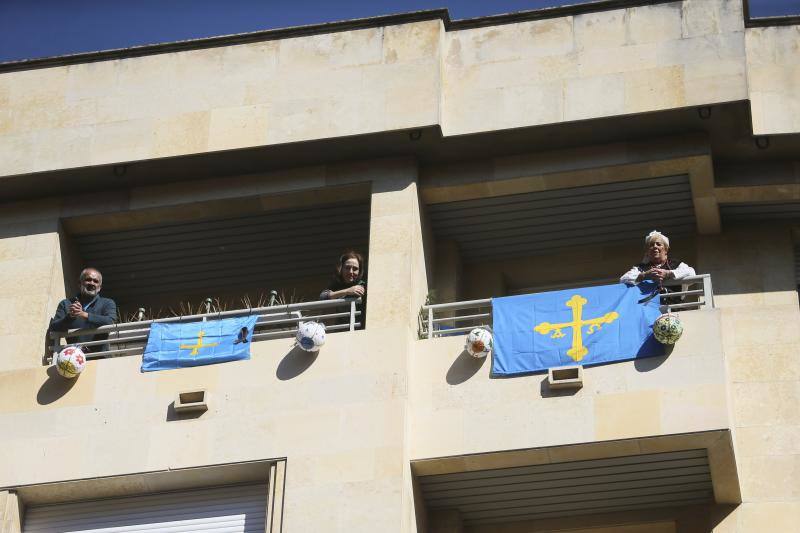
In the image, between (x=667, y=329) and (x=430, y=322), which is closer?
(x=667, y=329)

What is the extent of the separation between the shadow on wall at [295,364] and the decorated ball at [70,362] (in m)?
3.03

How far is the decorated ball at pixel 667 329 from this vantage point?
73.2ft

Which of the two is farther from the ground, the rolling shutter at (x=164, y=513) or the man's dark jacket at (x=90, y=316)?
the man's dark jacket at (x=90, y=316)

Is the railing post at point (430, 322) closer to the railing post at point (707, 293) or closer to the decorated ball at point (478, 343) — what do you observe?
the decorated ball at point (478, 343)

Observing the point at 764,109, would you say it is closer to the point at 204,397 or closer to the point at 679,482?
the point at 679,482

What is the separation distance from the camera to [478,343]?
2309 cm

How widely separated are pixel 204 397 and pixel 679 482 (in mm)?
6904

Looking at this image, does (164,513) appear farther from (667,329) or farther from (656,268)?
(656,268)

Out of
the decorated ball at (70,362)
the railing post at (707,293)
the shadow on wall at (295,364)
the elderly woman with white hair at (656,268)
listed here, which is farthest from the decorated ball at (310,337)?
the railing post at (707,293)

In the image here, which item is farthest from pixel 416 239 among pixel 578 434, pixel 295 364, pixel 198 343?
pixel 578 434

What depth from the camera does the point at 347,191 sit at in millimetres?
26188

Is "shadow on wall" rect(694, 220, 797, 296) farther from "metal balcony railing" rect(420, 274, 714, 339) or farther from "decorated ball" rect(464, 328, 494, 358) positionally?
"decorated ball" rect(464, 328, 494, 358)

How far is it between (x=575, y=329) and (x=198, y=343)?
5.67m

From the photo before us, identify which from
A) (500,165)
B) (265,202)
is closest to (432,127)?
(500,165)
